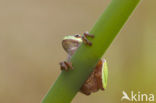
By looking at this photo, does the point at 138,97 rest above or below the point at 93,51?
below

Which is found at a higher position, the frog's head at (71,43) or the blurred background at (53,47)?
the frog's head at (71,43)

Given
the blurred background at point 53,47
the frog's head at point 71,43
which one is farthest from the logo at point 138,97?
the frog's head at point 71,43

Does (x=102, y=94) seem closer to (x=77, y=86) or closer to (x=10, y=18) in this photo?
(x=10, y=18)

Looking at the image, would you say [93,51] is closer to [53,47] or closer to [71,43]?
[71,43]

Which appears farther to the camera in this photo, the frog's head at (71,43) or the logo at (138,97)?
the logo at (138,97)

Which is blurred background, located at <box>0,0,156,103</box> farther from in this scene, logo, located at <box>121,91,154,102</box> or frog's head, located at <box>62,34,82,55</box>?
frog's head, located at <box>62,34,82,55</box>

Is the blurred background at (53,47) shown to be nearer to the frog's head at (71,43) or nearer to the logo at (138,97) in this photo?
the logo at (138,97)

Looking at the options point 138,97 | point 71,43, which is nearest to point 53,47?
point 138,97
